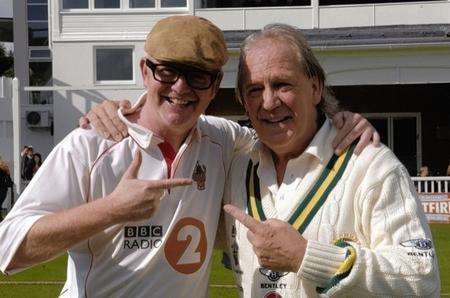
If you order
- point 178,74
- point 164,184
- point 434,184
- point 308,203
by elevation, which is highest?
point 178,74

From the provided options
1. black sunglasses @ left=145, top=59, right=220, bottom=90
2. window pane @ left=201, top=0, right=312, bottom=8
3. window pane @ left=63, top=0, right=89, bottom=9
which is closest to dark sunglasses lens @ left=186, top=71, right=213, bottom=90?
black sunglasses @ left=145, top=59, right=220, bottom=90

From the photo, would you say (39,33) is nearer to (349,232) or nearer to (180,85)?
(180,85)

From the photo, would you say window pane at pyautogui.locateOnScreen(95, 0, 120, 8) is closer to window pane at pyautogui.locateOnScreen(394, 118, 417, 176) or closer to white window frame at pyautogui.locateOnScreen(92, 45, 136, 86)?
white window frame at pyautogui.locateOnScreen(92, 45, 136, 86)

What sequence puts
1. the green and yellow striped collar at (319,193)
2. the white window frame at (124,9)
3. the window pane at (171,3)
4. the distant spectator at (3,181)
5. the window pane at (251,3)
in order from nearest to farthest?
the green and yellow striped collar at (319,193) < the distant spectator at (3,181) < the window pane at (251,3) < the white window frame at (124,9) < the window pane at (171,3)

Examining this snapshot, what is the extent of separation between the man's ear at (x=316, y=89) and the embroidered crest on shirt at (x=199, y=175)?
61 centimetres

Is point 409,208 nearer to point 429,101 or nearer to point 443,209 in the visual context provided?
point 443,209

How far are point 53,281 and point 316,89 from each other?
6904mm

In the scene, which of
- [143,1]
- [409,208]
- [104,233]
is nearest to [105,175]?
[104,233]

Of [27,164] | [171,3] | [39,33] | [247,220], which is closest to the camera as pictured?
[247,220]

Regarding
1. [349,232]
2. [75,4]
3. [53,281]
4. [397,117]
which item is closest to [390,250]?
[349,232]

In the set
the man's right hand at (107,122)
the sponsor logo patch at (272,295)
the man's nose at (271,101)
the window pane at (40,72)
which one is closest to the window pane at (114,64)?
the window pane at (40,72)

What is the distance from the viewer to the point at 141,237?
3602mm

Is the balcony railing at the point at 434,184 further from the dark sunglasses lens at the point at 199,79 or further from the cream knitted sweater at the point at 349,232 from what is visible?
the dark sunglasses lens at the point at 199,79

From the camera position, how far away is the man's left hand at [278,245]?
10.3 feet
